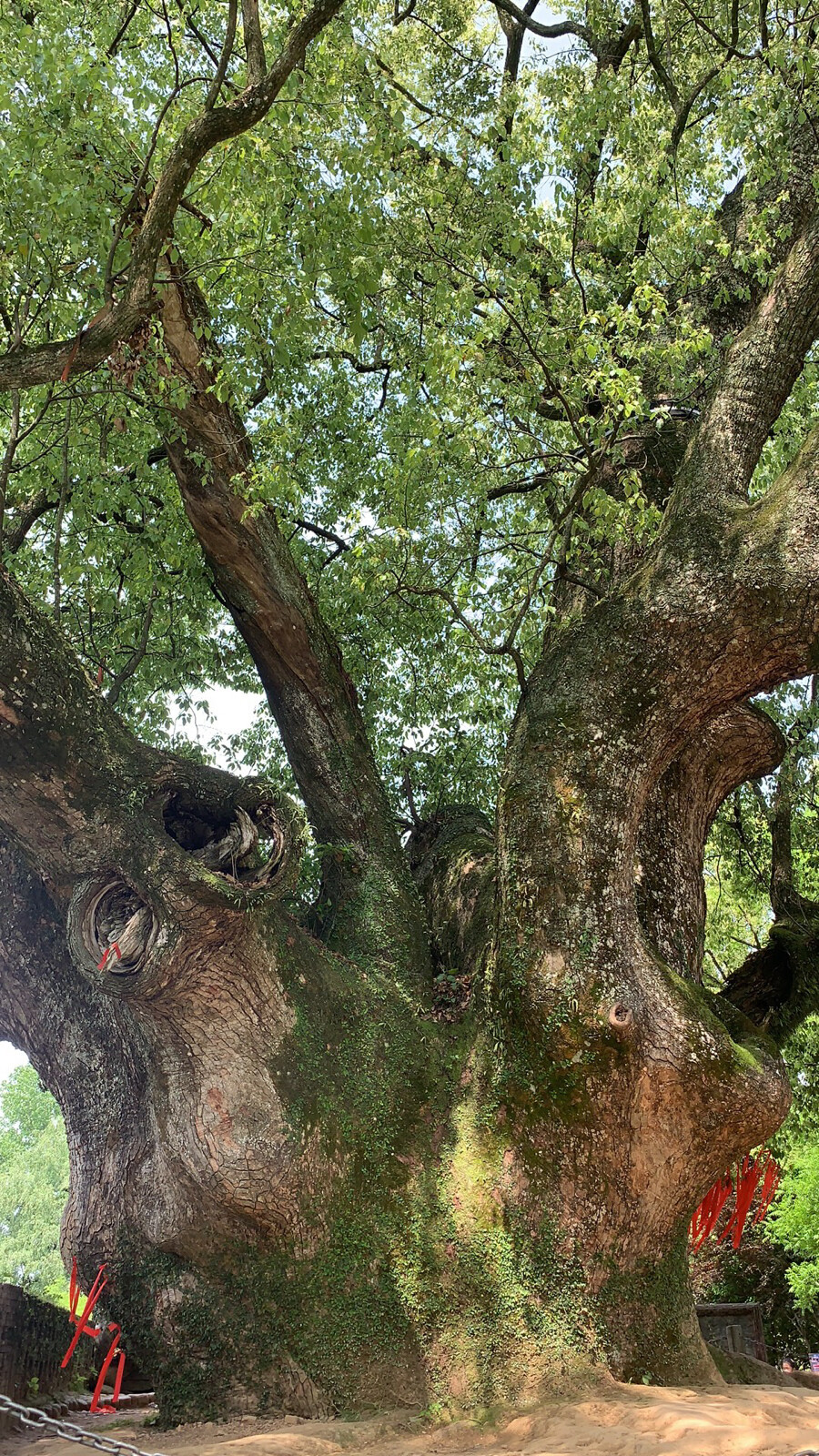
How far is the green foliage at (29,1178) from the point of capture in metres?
32.8

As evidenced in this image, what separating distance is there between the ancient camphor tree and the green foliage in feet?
95.5

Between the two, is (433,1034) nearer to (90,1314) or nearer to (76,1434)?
(90,1314)

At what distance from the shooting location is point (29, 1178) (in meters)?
36.2

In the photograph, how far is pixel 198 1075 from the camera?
202 inches

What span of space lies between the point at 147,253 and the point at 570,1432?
5.41m

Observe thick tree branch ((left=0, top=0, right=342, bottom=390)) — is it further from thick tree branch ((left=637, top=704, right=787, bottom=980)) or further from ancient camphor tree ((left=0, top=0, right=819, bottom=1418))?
thick tree branch ((left=637, top=704, right=787, bottom=980))

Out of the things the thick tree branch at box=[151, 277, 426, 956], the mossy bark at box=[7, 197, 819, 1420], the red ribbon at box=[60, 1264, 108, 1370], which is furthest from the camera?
the thick tree branch at box=[151, 277, 426, 956]

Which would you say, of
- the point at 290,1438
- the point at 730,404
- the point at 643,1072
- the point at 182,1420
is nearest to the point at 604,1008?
the point at 643,1072

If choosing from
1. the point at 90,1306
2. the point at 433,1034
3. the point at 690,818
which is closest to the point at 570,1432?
the point at 433,1034

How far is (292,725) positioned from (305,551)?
9.88 feet

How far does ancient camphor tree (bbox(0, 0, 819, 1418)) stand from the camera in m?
4.88

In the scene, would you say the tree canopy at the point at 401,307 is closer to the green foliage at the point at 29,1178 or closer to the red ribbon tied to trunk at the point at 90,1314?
the red ribbon tied to trunk at the point at 90,1314

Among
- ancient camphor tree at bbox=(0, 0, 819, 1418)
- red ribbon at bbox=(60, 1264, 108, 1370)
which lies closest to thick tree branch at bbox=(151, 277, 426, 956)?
ancient camphor tree at bbox=(0, 0, 819, 1418)

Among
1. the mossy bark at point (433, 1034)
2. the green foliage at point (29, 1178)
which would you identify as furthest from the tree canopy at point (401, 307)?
the green foliage at point (29, 1178)
